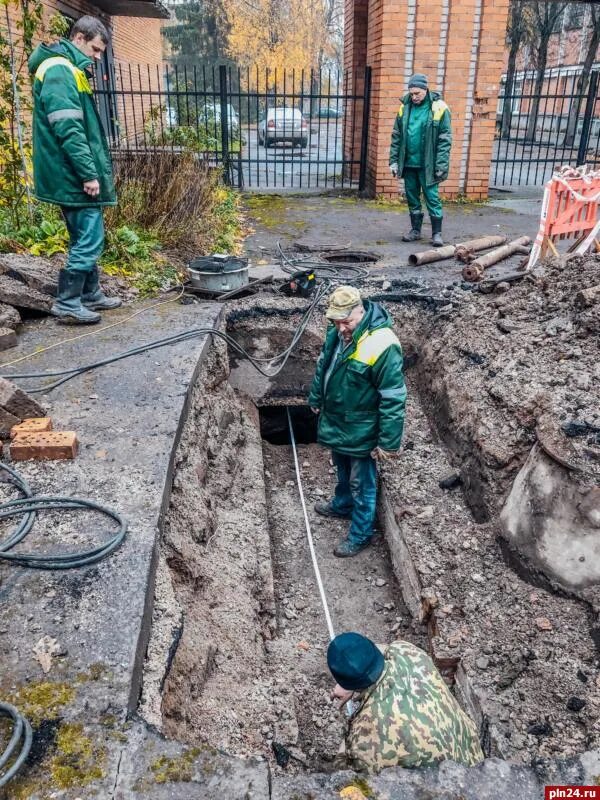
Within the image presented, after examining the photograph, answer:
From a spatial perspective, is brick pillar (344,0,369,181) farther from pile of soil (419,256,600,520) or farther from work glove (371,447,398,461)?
work glove (371,447,398,461)

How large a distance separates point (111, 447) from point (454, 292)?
421cm

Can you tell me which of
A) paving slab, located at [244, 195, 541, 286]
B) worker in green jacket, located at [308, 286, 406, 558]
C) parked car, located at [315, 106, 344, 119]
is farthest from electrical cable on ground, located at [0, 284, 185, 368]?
parked car, located at [315, 106, 344, 119]

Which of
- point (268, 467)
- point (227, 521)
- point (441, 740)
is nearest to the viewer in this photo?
point (441, 740)

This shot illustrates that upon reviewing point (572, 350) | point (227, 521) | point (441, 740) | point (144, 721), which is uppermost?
point (572, 350)

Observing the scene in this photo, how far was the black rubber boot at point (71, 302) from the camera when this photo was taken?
17.1 feet

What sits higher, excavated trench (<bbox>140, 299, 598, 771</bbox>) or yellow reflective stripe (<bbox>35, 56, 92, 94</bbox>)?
yellow reflective stripe (<bbox>35, 56, 92, 94</bbox>)

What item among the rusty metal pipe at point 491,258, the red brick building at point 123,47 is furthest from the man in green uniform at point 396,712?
the red brick building at point 123,47

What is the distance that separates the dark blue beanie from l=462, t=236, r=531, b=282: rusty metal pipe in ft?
17.3

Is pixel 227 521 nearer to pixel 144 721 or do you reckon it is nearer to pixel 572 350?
pixel 144 721

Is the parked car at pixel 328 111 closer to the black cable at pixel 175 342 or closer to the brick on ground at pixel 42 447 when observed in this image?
the black cable at pixel 175 342

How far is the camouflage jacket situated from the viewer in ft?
7.21

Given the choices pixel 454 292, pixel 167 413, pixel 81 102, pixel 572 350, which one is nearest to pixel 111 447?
pixel 167 413

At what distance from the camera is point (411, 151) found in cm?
804

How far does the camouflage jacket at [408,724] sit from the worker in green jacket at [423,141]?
22.4ft
